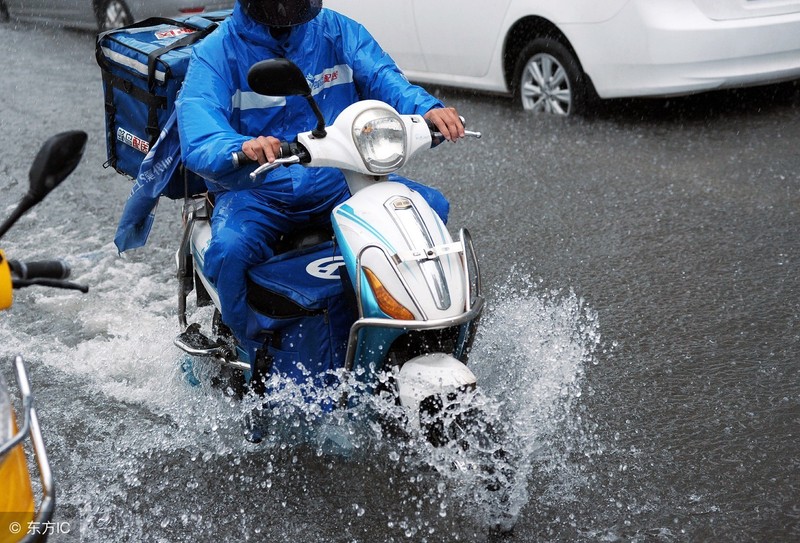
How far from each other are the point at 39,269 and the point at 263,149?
111 centimetres

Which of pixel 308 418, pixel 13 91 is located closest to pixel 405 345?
pixel 308 418

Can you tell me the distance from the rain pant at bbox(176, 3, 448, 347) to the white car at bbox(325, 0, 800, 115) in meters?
3.76

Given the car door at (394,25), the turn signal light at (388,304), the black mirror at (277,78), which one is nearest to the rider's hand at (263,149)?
the black mirror at (277,78)

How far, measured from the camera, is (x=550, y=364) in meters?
4.44

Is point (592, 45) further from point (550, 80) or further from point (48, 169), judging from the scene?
point (48, 169)

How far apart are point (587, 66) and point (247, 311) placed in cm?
465

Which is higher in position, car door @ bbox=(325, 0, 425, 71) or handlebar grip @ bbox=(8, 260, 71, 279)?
handlebar grip @ bbox=(8, 260, 71, 279)

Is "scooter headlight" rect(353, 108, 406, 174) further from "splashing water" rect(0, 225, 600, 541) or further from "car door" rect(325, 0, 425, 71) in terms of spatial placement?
"car door" rect(325, 0, 425, 71)

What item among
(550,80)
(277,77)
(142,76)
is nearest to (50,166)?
(277,77)

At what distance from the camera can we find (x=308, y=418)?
3807 mm

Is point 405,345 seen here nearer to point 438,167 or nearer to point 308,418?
point 308,418

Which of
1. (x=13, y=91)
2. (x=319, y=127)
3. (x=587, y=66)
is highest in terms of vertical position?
(x=319, y=127)

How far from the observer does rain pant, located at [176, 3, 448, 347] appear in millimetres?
3781

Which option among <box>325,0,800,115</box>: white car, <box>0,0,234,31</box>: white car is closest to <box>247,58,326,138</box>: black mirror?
<box>325,0,800,115</box>: white car
